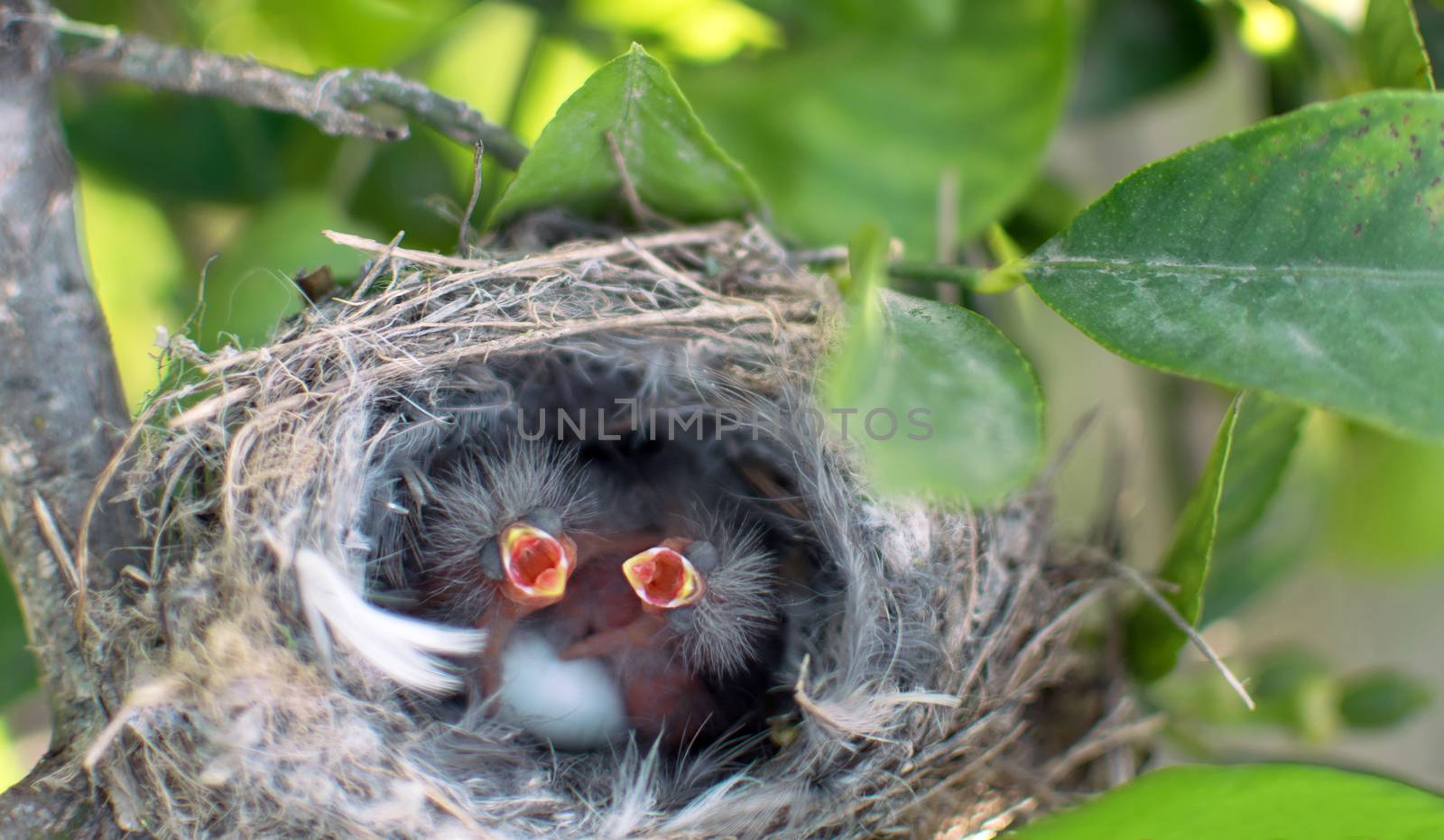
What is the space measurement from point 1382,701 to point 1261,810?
0.53 meters

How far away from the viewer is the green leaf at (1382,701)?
1.04 m

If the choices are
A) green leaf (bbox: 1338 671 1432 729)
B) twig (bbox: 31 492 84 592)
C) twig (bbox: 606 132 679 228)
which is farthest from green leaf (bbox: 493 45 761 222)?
green leaf (bbox: 1338 671 1432 729)

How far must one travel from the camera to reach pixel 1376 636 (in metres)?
1.48

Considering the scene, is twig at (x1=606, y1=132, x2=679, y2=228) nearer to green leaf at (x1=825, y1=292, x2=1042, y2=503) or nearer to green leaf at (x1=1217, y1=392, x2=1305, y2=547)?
green leaf at (x1=825, y1=292, x2=1042, y2=503)

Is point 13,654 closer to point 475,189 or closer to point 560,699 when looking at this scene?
point 560,699

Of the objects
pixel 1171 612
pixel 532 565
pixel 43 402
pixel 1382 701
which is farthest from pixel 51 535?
pixel 1382 701

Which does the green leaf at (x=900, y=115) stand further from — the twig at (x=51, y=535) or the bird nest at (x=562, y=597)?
the twig at (x=51, y=535)

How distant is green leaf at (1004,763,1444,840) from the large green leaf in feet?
0.94

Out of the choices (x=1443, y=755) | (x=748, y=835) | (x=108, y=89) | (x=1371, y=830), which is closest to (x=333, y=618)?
(x=748, y=835)

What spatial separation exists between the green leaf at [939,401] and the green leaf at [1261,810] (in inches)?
10.5

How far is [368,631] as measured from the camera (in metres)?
0.71

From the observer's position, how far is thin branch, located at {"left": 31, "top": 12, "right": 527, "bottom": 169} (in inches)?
28.9

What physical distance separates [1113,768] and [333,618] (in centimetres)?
70

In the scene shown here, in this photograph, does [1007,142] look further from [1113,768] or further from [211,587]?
[211,587]
